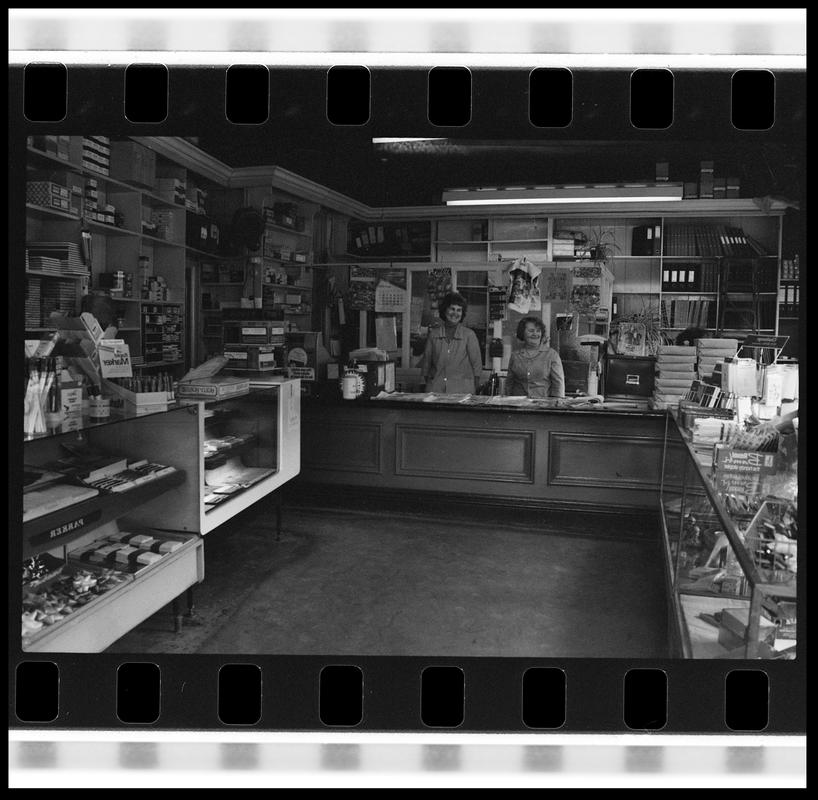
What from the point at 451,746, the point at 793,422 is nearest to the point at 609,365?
the point at 793,422

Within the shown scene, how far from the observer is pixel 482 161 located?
17.9 ft

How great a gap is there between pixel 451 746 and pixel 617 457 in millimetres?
3221

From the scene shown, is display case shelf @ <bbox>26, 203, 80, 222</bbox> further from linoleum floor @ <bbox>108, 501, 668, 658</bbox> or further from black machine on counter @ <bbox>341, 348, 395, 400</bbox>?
linoleum floor @ <bbox>108, 501, 668, 658</bbox>

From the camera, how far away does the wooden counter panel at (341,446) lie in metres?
5.47

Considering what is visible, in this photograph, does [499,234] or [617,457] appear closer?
[617,457]

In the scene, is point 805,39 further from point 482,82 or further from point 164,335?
point 164,335

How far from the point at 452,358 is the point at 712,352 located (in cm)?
239

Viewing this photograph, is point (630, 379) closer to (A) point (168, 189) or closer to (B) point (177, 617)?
(B) point (177, 617)

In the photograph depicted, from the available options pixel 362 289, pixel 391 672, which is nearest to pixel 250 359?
pixel 391 672

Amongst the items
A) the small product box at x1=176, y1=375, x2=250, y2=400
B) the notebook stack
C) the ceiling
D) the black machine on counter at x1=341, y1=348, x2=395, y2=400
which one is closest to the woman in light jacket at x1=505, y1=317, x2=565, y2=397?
the black machine on counter at x1=341, y1=348, x2=395, y2=400

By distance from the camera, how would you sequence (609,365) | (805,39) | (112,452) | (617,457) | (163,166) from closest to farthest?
(805,39), (112,452), (617,457), (609,365), (163,166)

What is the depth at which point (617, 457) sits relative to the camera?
5012 millimetres

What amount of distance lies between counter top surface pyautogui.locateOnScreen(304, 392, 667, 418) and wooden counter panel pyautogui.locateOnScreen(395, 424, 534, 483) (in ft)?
0.53

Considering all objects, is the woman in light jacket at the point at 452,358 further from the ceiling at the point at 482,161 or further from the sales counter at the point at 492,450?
the ceiling at the point at 482,161
